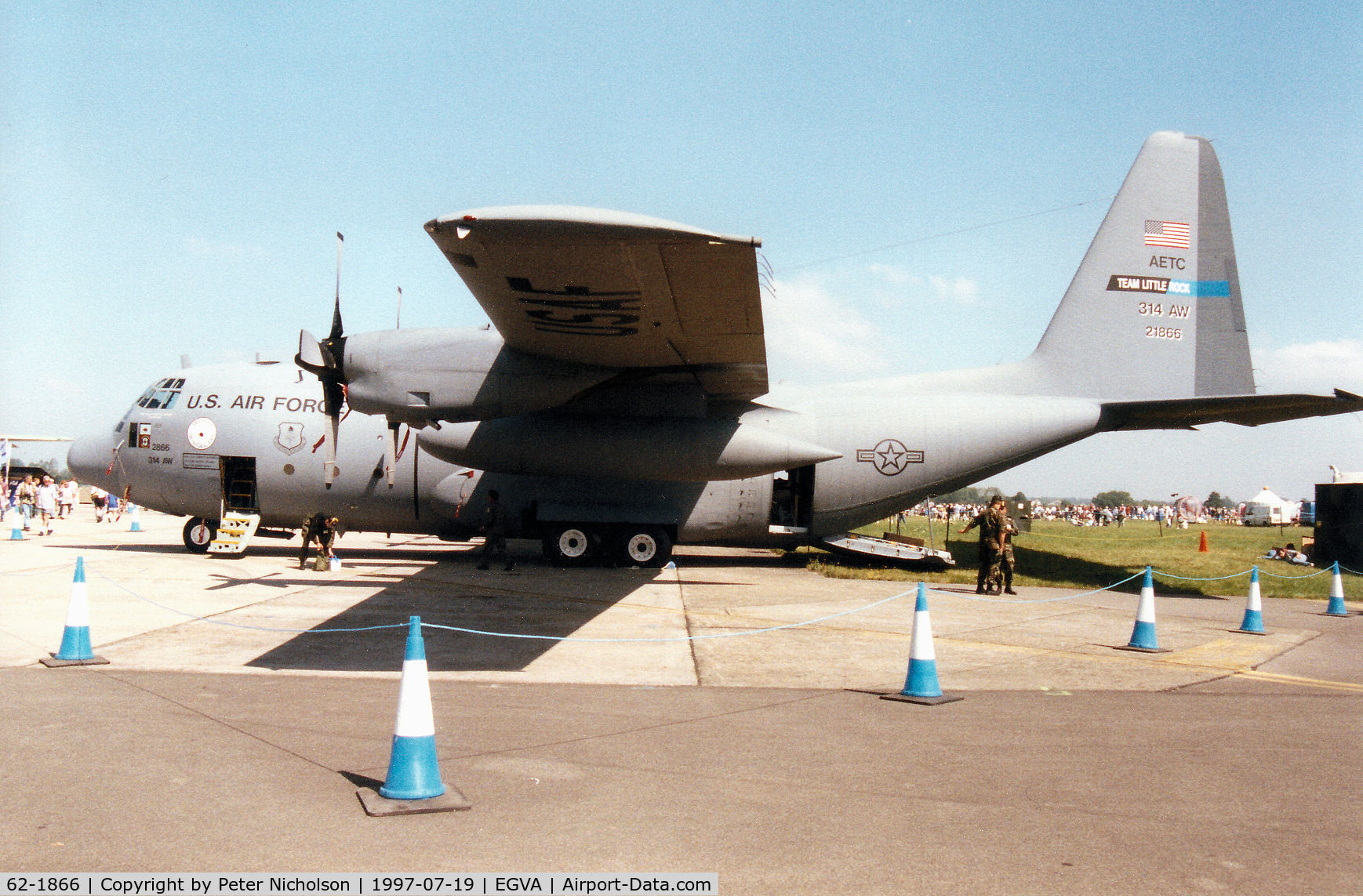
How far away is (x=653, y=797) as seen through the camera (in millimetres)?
4781

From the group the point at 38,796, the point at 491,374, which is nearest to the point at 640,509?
the point at 491,374

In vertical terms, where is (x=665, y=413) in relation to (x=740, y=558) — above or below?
above

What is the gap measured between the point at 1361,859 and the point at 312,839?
4718 mm

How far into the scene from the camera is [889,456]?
55.0ft

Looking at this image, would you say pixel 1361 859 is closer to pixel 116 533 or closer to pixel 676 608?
pixel 676 608

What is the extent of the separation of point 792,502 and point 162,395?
12.8 meters

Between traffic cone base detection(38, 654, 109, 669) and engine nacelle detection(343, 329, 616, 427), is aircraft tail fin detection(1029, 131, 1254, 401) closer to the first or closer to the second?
engine nacelle detection(343, 329, 616, 427)

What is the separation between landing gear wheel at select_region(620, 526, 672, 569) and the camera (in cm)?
1695

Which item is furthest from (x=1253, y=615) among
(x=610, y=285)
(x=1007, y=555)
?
(x=610, y=285)

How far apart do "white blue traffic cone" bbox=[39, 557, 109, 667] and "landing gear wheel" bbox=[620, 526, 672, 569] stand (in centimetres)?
985

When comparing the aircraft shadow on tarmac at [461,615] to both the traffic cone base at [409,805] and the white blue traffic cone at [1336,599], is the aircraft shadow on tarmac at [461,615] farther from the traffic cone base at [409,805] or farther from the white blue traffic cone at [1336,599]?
the white blue traffic cone at [1336,599]

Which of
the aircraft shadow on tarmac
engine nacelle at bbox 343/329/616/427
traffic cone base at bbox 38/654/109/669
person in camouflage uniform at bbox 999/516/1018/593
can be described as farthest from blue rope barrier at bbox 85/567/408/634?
person in camouflage uniform at bbox 999/516/1018/593

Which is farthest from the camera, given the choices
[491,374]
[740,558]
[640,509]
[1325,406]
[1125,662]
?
[740,558]

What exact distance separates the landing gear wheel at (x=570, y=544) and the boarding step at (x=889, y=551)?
5.16 m
